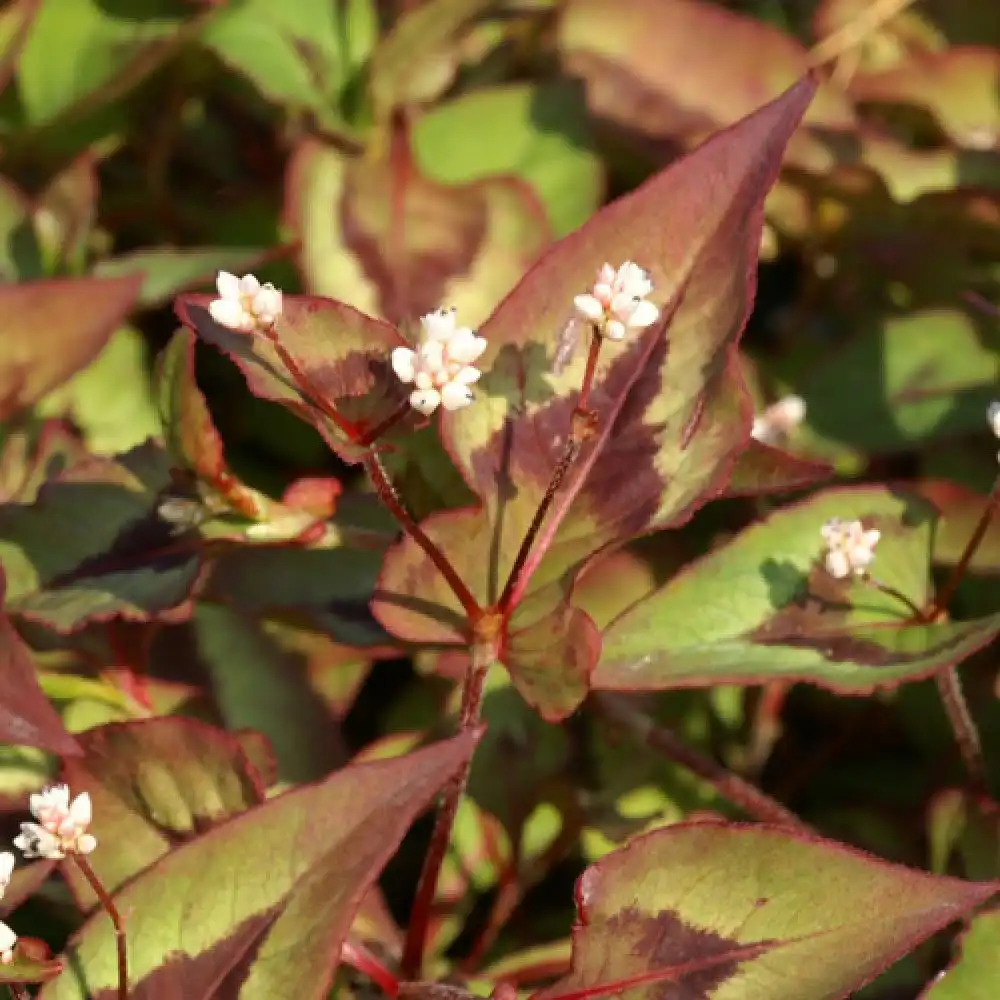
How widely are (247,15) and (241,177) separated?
23 cm

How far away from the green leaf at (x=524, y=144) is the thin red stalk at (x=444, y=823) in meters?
0.56

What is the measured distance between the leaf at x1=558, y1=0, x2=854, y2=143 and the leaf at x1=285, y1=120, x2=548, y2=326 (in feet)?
0.59

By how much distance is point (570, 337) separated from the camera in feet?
2.47

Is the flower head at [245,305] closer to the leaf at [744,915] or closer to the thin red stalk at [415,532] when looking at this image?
the thin red stalk at [415,532]

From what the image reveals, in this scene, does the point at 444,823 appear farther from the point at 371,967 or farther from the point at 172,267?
the point at 172,267

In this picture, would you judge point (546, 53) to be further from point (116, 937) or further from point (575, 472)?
point (116, 937)

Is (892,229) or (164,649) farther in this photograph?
(892,229)

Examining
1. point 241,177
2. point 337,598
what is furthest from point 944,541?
point 241,177

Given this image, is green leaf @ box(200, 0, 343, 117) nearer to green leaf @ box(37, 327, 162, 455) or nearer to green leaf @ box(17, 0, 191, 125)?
green leaf @ box(17, 0, 191, 125)

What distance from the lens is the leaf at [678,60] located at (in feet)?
4.04

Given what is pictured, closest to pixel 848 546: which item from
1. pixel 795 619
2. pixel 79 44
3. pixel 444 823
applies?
pixel 795 619

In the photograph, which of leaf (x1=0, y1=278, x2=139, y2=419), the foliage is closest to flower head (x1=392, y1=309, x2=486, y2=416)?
the foliage

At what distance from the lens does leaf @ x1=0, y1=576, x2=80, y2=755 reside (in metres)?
0.63

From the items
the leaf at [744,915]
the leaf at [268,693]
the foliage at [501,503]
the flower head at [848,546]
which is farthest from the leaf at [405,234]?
the leaf at [744,915]
